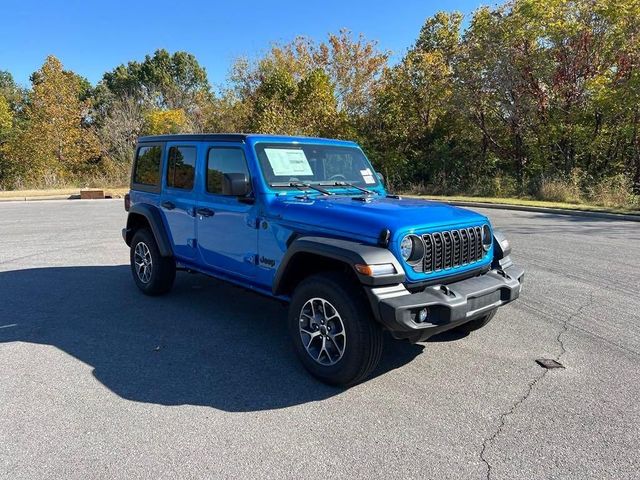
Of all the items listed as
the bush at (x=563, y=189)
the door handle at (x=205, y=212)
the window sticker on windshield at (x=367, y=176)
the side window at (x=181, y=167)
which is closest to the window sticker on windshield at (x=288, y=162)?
the window sticker on windshield at (x=367, y=176)

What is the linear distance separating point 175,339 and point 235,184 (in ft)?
5.27

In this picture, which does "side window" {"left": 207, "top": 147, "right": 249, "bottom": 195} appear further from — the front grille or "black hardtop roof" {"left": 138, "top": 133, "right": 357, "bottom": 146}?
the front grille

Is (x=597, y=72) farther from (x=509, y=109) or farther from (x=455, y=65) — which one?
(x=455, y=65)

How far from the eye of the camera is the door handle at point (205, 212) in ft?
15.3

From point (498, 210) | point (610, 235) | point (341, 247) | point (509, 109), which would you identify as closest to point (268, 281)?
point (341, 247)

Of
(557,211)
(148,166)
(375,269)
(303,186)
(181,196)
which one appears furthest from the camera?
(557,211)

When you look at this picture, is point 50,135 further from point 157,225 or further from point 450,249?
point 450,249

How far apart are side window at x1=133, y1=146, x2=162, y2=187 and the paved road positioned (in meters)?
1.44

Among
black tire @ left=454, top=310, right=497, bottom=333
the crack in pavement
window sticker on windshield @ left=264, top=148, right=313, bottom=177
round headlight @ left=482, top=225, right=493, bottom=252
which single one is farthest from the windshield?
the crack in pavement

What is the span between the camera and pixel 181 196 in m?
5.15

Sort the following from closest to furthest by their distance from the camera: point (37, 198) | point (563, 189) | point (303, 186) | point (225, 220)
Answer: point (303, 186), point (225, 220), point (563, 189), point (37, 198)

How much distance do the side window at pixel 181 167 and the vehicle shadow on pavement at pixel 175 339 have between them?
4.59 feet

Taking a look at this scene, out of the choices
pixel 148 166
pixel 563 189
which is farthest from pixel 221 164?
pixel 563 189

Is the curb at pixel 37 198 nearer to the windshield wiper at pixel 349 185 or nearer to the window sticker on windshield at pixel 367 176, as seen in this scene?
the window sticker on windshield at pixel 367 176
